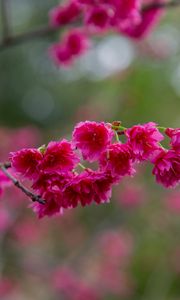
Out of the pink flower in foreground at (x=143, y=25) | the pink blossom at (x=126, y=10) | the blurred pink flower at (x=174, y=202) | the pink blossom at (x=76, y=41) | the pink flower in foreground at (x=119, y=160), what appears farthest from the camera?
the blurred pink flower at (x=174, y=202)

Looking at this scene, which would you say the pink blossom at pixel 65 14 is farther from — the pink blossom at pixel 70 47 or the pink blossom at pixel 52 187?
the pink blossom at pixel 52 187

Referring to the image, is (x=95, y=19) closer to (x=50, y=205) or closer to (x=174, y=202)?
(x=50, y=205)

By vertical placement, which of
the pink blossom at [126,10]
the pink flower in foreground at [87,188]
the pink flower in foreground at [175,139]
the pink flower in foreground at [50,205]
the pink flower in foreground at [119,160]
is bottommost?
the pink flower in foreground at [50,205]

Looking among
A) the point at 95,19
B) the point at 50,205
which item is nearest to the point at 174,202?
the point at 95,19

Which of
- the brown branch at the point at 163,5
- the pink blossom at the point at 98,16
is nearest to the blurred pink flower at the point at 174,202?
the brown branch at the point at 163,5

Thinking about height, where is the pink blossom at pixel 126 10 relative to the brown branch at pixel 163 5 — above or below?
below

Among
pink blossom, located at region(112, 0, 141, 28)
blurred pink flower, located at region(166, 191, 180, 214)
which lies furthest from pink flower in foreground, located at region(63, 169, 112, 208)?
blurred pink flower, located at region(166, 191, 180, 214)

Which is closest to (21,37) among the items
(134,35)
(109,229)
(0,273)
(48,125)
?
(134,35)
